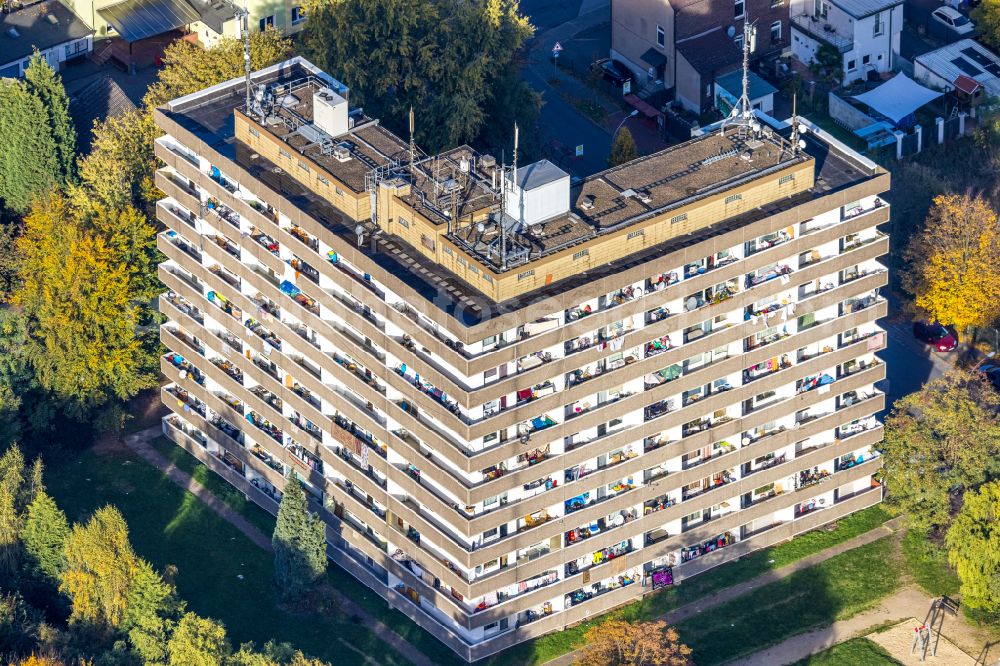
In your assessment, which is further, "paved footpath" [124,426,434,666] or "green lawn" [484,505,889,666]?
"paved footpath" [124,426,434,666]

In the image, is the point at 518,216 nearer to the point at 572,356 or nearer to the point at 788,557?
the point at 572,356

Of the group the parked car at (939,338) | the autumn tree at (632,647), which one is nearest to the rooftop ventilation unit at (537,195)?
the autumn tree at (632,647)

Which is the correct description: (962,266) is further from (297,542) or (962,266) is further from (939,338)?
(297,542)

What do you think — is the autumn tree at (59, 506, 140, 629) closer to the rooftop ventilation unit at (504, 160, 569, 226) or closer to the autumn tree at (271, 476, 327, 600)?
the autumn tree at (271, 476, 327, 600)

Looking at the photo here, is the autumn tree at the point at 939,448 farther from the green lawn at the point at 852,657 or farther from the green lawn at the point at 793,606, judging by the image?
the green lawn at the point at 852,657

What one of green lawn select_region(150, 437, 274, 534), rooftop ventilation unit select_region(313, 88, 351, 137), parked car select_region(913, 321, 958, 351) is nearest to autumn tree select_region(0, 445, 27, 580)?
green lawn select_region(150, 437, 274, 534)

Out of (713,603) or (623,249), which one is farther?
(713,603)

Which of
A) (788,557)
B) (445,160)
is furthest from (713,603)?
(445,160)
